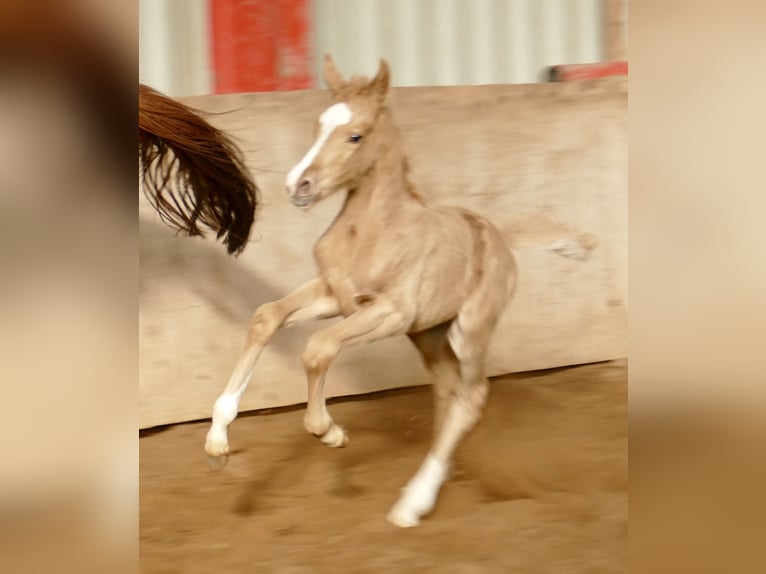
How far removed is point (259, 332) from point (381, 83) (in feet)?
1.71

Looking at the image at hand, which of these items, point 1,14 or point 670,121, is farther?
point 670,121

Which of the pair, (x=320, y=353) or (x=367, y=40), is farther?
(x=367, y=40)

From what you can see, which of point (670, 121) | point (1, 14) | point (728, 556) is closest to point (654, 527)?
point (728, 556)

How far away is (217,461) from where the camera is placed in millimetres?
1580

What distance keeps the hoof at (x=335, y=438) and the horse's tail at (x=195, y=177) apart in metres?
0.39

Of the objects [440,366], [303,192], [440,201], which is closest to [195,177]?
[303,192]

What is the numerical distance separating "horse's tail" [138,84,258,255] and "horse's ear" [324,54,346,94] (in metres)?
0.22

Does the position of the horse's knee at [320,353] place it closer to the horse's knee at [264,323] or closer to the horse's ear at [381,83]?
the horse's knee at [264,323]

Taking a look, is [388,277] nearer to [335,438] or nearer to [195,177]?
[335,438]

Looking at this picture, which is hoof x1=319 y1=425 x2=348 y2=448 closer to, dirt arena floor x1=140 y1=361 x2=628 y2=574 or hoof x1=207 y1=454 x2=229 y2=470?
dirt arena floor x1=140 y1=361 x2=628 y2=574

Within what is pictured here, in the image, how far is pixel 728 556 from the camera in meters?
1.65

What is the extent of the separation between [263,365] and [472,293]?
42 centimetres

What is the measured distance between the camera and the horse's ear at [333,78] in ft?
A: 5.20

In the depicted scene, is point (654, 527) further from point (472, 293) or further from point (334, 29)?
point (334, 29)
